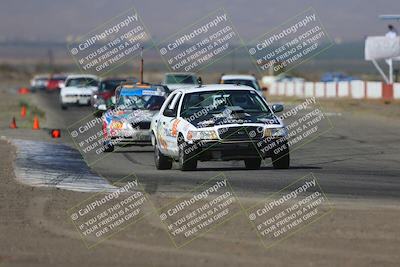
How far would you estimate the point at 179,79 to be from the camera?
143 ft

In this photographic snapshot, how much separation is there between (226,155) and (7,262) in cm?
800

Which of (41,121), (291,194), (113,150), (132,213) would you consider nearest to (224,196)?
(291,194)

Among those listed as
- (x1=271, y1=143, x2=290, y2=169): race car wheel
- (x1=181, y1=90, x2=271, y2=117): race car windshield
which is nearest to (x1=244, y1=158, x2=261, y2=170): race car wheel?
(x1=271, y1=143, x2=290, y2=169): race car wheel

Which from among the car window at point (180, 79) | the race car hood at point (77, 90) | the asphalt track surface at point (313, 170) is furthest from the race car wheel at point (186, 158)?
the race car hood at point (77, 90)

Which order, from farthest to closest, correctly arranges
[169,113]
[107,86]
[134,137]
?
[107,86] < [134,137] < [169,113]

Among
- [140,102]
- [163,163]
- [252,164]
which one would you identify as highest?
[140,102]

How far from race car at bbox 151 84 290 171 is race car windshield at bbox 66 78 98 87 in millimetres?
30176

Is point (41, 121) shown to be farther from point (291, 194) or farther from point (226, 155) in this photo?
point (291, 194)

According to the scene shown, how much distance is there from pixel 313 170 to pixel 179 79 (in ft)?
84.8

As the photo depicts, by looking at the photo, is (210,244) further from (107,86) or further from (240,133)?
(107,86)

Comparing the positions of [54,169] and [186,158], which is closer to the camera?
[186,158]

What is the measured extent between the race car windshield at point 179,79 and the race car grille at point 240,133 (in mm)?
26071

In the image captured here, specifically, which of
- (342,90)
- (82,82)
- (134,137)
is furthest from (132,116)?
(342,90)

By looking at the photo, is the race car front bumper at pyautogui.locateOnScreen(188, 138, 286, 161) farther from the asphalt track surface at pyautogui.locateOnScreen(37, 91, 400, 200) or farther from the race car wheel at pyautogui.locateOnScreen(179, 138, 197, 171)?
the asphalt track surface at pyautogui.locateOnScreen(37, 91, 400, 200)
